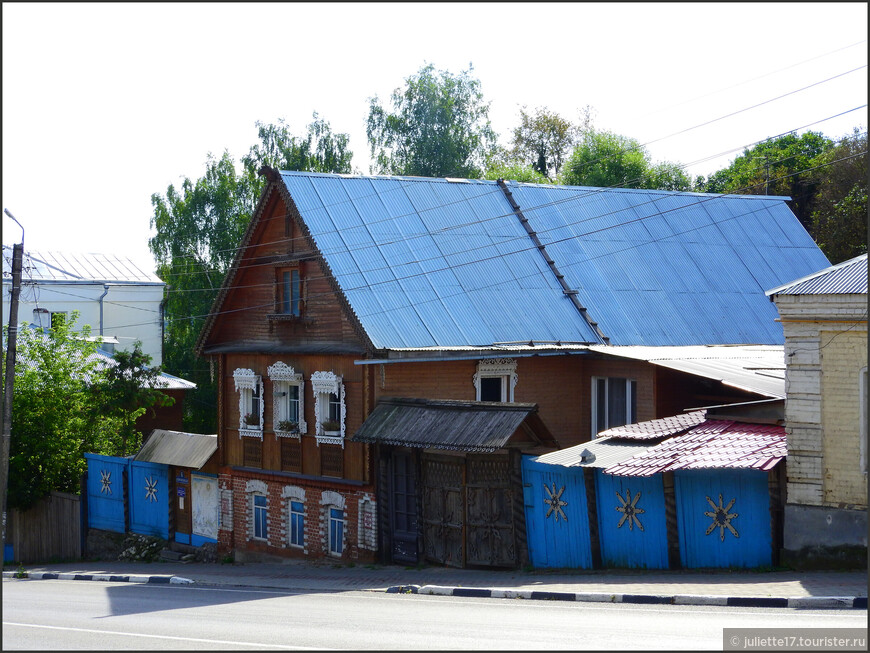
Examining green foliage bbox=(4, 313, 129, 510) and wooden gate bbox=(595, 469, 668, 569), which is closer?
wooden gate bbox=(595, 469, 668, 569)

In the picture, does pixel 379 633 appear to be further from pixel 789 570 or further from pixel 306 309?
pixel 306 309

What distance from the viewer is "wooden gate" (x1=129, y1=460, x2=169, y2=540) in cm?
2861

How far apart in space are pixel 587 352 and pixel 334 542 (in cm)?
741

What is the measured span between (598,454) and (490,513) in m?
2.63

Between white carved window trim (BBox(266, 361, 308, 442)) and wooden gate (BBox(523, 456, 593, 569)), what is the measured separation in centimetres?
710

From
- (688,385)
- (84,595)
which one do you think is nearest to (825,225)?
(688,385)

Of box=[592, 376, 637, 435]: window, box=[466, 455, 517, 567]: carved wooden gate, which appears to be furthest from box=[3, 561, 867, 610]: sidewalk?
box=[592, 376, 637, 435]: window

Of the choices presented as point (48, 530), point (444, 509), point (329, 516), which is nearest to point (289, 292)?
point (329, 516)

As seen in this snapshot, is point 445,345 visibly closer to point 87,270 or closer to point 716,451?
point 716,451

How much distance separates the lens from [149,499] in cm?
2914

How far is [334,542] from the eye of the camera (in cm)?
2345

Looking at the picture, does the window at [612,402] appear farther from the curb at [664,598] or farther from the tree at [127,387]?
the tree at [127,387]

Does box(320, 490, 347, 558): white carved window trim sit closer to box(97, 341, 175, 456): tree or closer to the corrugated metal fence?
box(97, 341, 175, 456): tree

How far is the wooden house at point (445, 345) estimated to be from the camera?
67.3 feet
